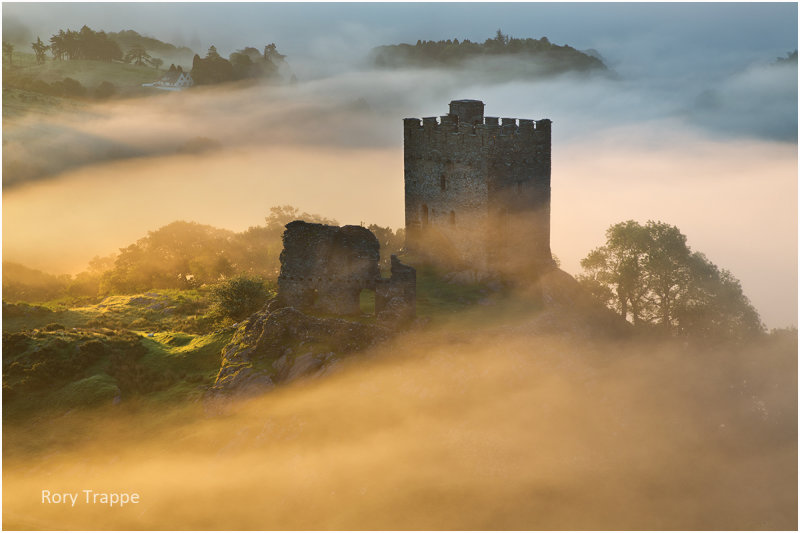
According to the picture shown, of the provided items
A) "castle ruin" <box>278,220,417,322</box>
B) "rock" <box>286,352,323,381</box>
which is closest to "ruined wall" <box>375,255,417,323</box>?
"castle ruin" <box>278,220,417,322</box>

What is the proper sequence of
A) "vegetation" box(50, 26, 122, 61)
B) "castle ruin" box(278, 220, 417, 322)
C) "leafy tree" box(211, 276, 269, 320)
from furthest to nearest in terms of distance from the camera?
"vegetation" box(50, 26, 122, 61) < "leafy tree" box(211, 276, 269, 320) < "castle ruin" box(278, 220, 417, 322)

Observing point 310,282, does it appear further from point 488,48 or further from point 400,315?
point 488,48

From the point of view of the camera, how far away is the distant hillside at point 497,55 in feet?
451

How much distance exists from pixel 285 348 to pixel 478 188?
1676cm

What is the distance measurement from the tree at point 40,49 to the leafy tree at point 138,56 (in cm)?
1453

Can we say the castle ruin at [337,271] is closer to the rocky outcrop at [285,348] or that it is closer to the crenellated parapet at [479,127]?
the rocky outcrop at [285,348]

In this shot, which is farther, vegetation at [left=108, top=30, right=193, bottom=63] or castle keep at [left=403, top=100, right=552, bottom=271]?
vegetation at [left=108, top=30, right=193, bottom=63]

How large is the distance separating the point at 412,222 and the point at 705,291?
20286 millimetres

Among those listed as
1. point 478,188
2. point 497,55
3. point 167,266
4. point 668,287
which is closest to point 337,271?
point 478,188

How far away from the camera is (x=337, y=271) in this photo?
47094 mm

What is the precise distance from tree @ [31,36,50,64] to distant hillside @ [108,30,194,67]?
74.0 feet

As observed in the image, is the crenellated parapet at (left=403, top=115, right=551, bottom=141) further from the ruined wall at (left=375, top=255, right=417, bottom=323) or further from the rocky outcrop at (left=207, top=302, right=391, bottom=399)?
the rocky outcrop at (left=207, top=302, right=391, bottom=399)

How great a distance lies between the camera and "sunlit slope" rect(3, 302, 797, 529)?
37.2 m

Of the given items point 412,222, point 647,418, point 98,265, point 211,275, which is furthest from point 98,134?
point 647,418
